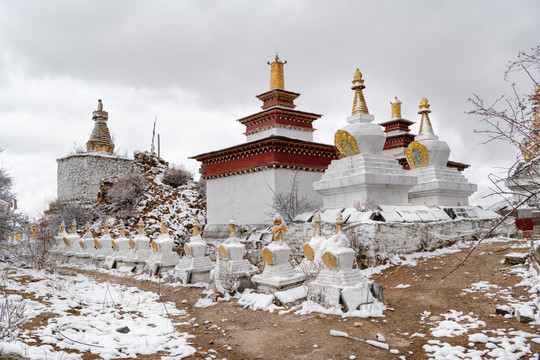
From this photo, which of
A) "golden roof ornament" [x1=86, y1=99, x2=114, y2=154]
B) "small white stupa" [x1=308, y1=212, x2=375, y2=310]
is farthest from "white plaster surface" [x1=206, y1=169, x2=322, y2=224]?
"golden roof ornament" [x1=86, y1=99, x2=114, y2=154]

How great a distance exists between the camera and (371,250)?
29.7 ft

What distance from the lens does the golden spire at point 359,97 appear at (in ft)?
41.1

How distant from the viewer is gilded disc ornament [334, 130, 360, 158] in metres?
11.8

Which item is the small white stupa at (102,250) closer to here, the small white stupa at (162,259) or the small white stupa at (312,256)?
the small white stupa at (162,259)

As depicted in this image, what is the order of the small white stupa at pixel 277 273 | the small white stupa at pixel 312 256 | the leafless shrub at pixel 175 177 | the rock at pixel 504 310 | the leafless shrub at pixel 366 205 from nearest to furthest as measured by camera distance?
the rock at pixel 504 310 < the small white stupa at pixel 277 273 < the small white stupa at pixel 312 256 < the leafless shrub at pixel 366 205 < the leafless shrub at pixel 175 177

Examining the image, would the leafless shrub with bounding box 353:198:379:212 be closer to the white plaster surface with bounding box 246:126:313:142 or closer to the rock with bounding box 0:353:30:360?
the white plaster surface with bounding box 246:126:313:142

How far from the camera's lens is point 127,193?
79.8 ft

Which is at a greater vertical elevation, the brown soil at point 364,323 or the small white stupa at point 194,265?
the small white stupa at point 194,265

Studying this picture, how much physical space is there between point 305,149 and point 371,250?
298 inches

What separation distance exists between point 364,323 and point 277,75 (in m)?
16.5

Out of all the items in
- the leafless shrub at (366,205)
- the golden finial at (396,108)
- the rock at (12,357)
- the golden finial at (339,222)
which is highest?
the golden finial at (396,108)

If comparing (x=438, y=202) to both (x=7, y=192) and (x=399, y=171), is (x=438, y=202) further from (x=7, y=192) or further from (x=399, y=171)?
(x=7, y=192)

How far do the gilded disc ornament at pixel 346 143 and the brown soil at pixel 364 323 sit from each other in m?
4.73

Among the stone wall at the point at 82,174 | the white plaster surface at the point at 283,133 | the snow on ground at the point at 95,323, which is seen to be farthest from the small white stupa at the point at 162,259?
the stone wall at the point at 82,174
